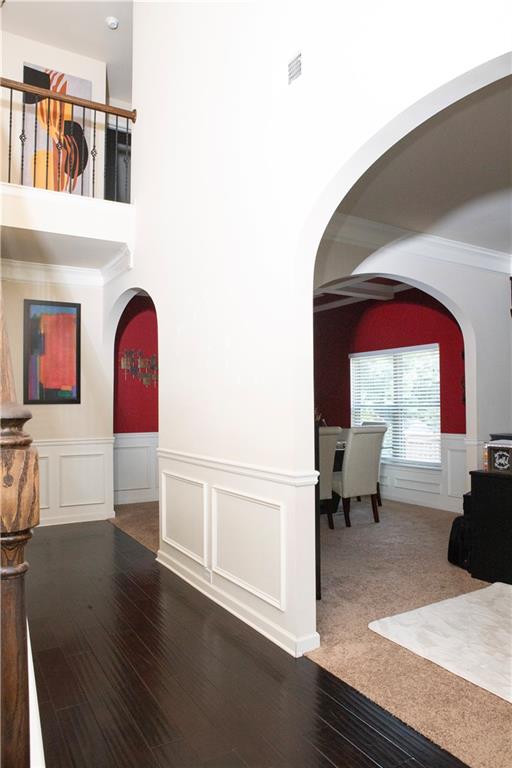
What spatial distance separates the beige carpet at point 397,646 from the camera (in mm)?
2094

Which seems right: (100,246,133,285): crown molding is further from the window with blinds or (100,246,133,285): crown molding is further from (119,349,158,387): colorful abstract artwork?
the window with blinds

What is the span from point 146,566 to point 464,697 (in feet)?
8.61

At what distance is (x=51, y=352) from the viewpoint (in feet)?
19.3

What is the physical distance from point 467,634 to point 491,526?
3.41ft

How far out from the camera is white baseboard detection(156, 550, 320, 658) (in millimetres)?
2752

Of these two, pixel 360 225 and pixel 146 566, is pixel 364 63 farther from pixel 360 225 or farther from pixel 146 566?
pixel 146 566

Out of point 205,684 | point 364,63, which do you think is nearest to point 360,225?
point 364,63

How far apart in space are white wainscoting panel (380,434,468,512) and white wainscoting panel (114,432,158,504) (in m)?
3.19

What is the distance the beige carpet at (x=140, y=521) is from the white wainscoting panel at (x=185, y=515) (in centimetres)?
61

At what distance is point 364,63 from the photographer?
238cm

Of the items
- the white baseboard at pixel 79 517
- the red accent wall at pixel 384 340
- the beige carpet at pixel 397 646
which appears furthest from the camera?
the red accent wall at pixel 384 340

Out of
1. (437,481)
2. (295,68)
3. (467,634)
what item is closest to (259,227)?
(295,68)

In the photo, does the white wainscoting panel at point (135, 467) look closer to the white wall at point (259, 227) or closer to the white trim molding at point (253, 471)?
the white wall at point (259, 227)

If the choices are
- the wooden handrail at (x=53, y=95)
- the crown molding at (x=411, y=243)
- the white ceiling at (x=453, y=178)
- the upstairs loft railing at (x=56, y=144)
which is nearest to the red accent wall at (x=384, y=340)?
the crown molding at (x=411, y=243)
